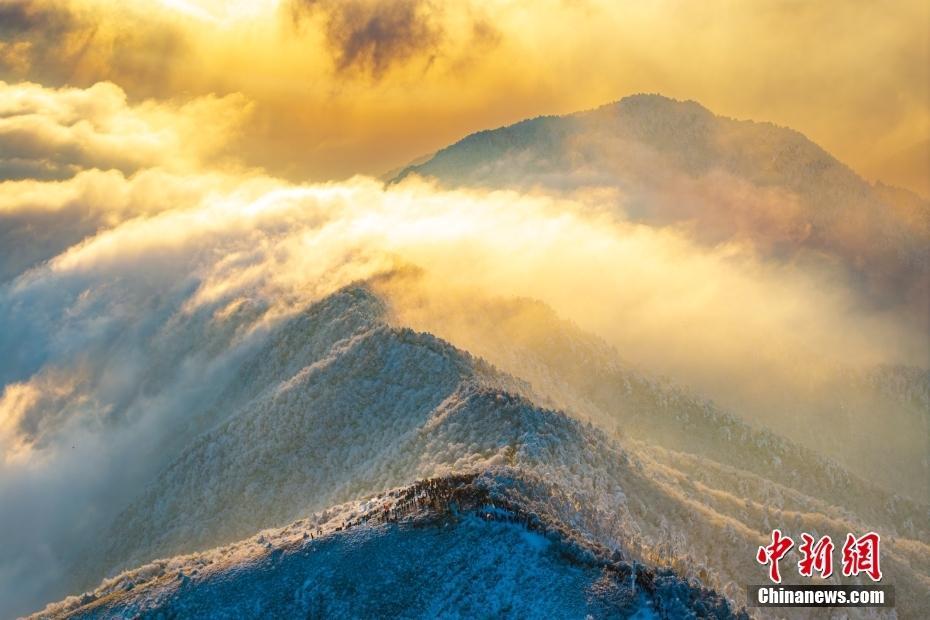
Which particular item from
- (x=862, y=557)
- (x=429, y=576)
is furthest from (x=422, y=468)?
(x=862, y=557)

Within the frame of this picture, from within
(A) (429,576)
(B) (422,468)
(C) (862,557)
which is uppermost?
(B) (422,468)

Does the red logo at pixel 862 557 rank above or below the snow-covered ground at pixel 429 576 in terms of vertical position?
above

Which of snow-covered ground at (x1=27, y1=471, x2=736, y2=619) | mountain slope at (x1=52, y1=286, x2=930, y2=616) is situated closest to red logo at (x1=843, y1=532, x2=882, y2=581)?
mountain slope at (x1=52, y1=286, x2=930, y2=616)

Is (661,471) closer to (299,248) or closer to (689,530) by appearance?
(689,530)

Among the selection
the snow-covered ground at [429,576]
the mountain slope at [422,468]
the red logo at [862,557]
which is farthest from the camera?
the red logo at [862,557]

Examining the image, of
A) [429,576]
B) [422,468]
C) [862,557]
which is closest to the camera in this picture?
[429,576]

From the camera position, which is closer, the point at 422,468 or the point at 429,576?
the point at 429,576

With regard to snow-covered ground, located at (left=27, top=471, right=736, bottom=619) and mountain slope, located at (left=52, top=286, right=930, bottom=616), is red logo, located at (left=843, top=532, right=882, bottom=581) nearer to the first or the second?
mountain slope, located at (left=52, top=286, right=930, bottom=616)

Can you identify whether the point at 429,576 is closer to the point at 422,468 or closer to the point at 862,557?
the point at 422,468

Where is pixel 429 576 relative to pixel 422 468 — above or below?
below

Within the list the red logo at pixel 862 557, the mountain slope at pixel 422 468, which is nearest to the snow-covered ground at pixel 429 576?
the mountain slope at pixel 422 468

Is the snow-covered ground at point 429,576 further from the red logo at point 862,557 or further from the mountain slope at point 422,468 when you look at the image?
the red logo at point 862,557

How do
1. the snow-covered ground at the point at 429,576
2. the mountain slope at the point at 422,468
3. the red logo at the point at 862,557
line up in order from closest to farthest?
1. the snow-covered ground at the point at 429,576
2. the mountain slope at the point at 422,468
3. the red logo at the point at 862,557
